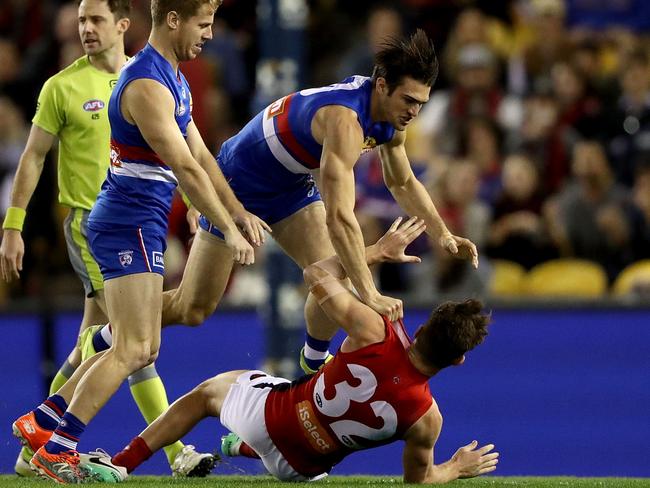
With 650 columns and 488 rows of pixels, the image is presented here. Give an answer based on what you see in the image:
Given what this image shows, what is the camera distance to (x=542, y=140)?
539 inches

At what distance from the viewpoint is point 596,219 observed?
12703mm

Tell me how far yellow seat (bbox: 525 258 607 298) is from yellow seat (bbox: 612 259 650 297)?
0.41ft

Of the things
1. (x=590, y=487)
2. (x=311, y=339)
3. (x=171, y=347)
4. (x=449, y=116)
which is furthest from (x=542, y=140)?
(x=590, y=487)

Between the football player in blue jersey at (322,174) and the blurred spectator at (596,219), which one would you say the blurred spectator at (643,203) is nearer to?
the blurred spectator at (596,219)

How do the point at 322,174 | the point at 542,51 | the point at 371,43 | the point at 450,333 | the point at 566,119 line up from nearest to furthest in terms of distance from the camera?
the point at 450,333 → the point at 322,174 → the point at 566,119 → the point at 542,51 → the point at 371,43

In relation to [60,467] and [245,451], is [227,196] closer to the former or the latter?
[245,451]

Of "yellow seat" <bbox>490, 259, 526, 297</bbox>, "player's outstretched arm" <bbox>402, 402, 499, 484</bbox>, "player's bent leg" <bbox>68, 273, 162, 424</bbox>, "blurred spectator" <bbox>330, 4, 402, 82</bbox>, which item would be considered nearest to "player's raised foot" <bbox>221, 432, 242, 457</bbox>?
"player's bent leg" <bbox>68, 273, 162, 424</bbox>

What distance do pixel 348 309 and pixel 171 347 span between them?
5.27 meters

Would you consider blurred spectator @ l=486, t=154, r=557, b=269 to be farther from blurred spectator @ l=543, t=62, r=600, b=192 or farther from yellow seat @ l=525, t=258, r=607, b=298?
blurred spectator @ l=543, t=62, r=600, b=192

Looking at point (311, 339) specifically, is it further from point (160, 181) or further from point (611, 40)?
point (611, 40)

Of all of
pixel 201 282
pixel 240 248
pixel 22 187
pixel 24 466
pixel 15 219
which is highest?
pixel 22 187

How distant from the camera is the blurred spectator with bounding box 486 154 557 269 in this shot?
1269cm

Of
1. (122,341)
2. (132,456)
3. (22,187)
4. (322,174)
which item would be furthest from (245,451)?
(22,187)

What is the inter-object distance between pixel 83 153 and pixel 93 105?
30 centimetres
